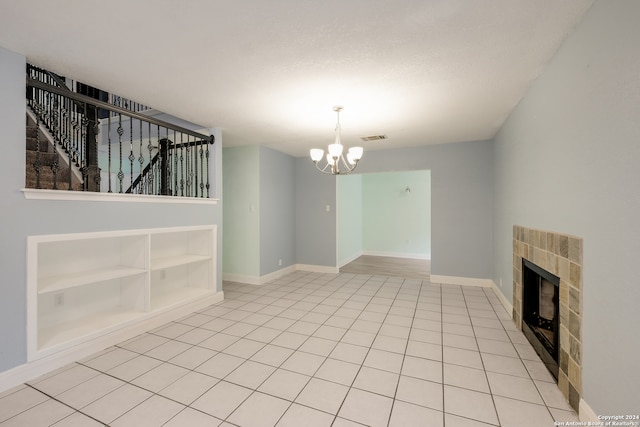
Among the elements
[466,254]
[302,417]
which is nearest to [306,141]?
[466,254]

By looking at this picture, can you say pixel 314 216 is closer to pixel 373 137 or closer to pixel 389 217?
pixel 373 137

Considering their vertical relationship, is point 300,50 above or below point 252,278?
above

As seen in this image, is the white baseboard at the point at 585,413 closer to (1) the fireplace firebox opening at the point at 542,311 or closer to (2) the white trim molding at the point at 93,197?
(1) the fireplace firebox opening at the point at 542,311

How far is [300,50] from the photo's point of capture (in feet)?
6.81

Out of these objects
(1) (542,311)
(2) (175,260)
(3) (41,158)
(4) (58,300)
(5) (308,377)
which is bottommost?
(5) (308,377)

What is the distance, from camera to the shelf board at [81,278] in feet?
7.72

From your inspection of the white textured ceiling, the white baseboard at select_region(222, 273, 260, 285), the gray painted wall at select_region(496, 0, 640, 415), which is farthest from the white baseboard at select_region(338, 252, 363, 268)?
the gray painted wall at select_region(496, 0, 640, 415)

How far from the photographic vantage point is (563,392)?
1.96 meters

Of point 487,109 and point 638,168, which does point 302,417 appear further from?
point 487,109

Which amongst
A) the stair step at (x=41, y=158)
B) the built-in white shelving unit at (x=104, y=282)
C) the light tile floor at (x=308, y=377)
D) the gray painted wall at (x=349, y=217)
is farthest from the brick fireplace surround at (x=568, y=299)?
the stair step at (x=41, y=158)

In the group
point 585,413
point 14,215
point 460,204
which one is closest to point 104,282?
point 14,215

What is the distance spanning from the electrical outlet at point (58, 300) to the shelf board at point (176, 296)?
820mm

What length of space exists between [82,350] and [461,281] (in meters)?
5.45

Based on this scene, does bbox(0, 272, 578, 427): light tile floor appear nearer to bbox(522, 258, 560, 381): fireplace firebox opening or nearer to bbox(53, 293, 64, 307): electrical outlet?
bbox(522, 258, 560, 381): fireplace firebox opening
